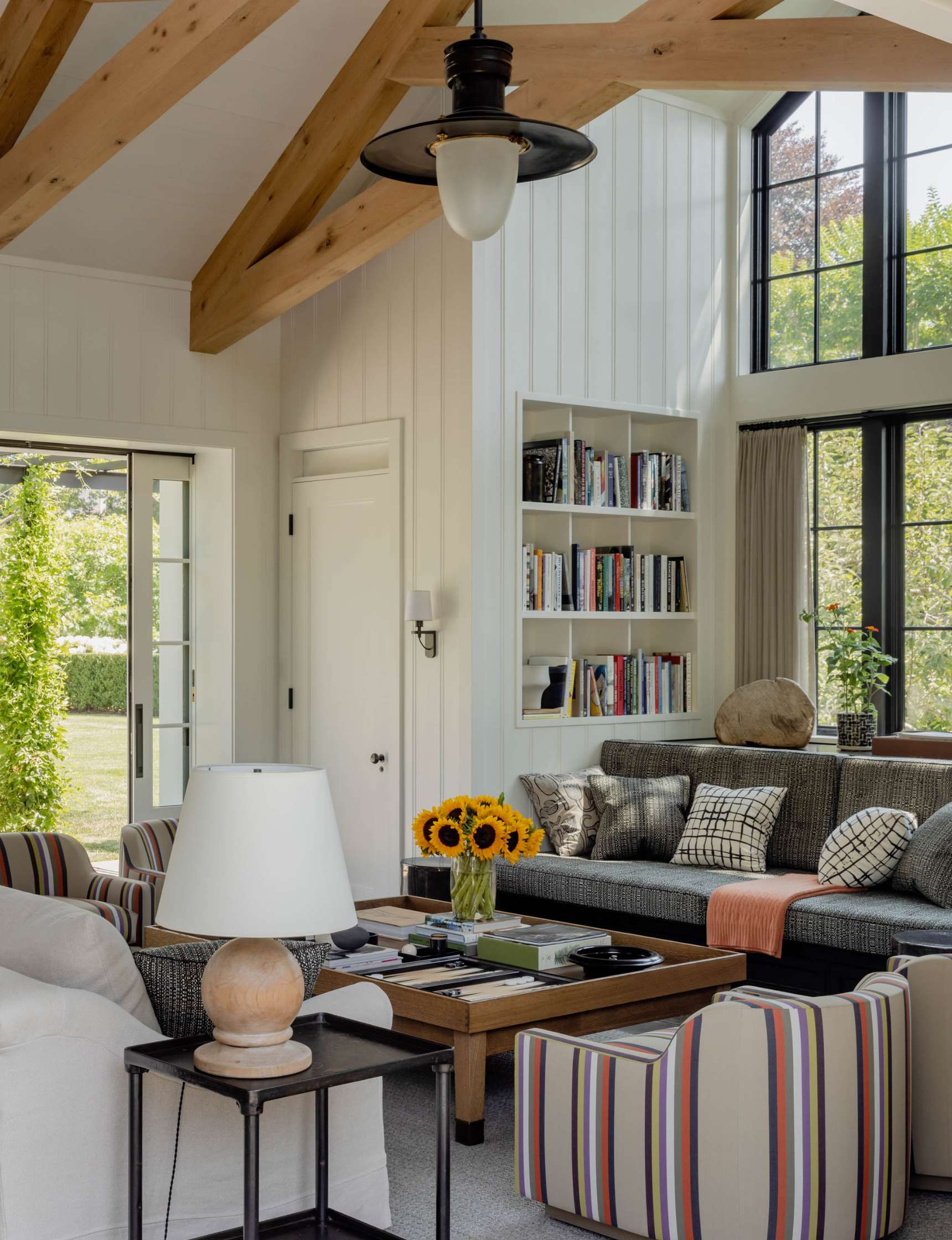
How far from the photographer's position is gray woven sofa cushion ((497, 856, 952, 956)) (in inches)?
183

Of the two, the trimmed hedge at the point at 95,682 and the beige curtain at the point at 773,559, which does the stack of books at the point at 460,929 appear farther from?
the trimmed hedge at the point at 95,682

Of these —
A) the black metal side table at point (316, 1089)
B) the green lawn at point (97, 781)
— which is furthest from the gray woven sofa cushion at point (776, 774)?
the green lawn at point (97, 781)

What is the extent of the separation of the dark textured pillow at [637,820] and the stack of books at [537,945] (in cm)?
147

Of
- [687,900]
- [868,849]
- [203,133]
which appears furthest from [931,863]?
[203,133]

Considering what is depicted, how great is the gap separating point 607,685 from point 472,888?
2.04 m

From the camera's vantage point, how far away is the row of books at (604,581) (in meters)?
6.21

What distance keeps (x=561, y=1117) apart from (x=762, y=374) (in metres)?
4.44

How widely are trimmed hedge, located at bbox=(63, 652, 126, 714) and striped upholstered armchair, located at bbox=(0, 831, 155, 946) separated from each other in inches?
251

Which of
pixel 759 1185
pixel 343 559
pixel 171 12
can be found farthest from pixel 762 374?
pixel 759 1185

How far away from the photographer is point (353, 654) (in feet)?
21.6

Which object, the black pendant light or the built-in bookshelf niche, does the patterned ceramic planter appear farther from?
the black pendant light

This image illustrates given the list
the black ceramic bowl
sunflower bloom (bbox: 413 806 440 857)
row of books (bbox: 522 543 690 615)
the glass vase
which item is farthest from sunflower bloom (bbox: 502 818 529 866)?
row of books (bbox: 522 543 690 615)

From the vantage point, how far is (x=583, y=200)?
635 cm

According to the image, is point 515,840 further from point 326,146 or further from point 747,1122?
point 326,146
